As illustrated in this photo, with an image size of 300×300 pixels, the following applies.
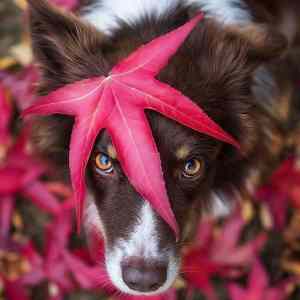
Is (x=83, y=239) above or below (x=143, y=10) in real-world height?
below

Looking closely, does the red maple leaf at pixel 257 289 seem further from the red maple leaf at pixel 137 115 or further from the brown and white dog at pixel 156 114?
the red maple leaf at pixel 137 115

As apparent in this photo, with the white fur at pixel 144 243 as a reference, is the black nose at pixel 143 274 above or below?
below

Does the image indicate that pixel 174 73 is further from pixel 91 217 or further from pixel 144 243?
pixel 91 217

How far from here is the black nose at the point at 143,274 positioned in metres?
2.37

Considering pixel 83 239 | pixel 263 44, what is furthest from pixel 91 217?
pixel 263 44

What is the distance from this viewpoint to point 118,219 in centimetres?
243

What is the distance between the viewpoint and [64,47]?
2.46 m

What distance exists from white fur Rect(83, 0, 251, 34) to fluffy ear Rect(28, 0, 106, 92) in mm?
320

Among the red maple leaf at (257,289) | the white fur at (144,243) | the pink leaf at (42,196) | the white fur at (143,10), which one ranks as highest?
the white fur at (143,10)

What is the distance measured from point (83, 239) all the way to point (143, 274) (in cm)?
126

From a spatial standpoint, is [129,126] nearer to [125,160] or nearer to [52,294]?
[125,160]

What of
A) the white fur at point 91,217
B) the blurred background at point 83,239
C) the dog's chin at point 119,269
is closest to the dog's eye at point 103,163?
the dog's chin at point 119,269

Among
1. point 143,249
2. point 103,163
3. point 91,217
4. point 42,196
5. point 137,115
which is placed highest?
point 137,115

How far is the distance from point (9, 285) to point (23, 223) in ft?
1.41
